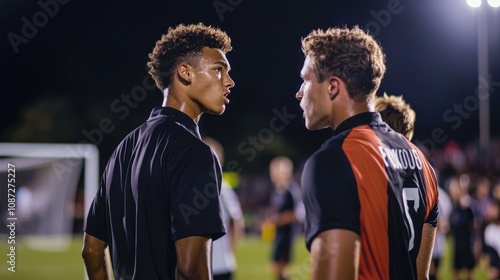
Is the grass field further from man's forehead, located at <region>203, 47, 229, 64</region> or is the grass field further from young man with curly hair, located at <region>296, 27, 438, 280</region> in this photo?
young man with curly hair, located at <region>296, 27, 438, 280</region>

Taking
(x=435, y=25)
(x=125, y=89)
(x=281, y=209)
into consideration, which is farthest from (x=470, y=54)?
(x=281, y=209)

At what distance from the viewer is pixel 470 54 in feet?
116

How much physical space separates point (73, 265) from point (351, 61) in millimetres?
Result: 14446

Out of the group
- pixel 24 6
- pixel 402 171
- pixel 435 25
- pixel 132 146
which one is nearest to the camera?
pixel 402 171

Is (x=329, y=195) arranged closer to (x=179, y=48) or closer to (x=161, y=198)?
(x=161, y=198)

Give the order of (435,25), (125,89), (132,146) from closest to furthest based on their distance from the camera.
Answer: (132,146), (435,25), (125,89)

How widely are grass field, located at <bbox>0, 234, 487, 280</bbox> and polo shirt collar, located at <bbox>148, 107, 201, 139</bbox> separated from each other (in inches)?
377

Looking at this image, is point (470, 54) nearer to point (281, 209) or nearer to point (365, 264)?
point (281, 209)

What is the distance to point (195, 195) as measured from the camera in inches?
113

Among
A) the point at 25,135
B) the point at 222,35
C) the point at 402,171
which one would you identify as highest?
the point at 25,135

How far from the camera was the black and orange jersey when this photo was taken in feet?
8.20

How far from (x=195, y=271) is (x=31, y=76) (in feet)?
132

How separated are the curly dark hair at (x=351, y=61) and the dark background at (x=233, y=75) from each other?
2807 centimetres

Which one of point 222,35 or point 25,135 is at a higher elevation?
point 25,135
